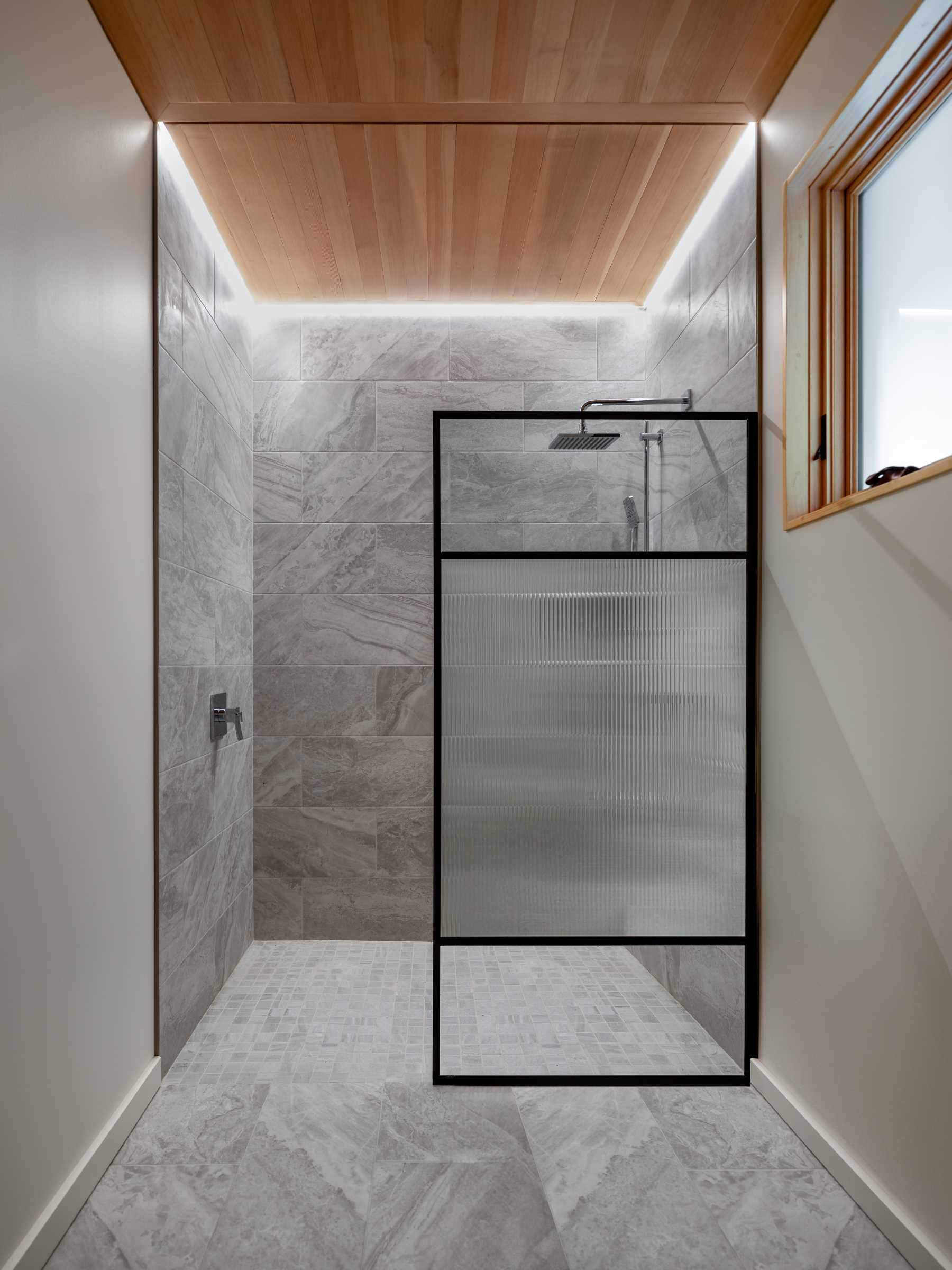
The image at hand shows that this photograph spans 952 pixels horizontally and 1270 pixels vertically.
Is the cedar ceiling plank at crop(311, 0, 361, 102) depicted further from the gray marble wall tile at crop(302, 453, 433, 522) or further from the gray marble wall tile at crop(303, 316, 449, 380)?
the gray marble wall tile at crop(302, 453, 433, 522)

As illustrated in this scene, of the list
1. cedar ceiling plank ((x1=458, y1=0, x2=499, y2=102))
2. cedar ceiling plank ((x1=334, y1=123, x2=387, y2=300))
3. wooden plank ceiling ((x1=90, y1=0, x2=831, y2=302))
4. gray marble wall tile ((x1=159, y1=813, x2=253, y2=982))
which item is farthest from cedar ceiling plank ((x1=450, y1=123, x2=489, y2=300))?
gray marble wall tile ((x1=159, y1=813, x2=253, y2=982))

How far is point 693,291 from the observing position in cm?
286

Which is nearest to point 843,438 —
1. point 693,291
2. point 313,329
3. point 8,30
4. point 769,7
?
point 769,7

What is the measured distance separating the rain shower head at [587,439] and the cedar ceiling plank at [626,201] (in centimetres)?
89

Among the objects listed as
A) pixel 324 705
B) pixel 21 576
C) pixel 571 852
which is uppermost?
pixel 21 576

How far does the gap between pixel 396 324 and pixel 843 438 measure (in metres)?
2.13

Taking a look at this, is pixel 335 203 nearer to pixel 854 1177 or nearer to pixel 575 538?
pixel 575 538

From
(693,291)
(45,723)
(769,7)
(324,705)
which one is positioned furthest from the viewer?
(324,705)

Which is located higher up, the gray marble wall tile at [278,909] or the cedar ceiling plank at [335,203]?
the cedar ceiling plank at [335,203]

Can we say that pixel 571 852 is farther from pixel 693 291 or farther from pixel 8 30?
pixel 8 30

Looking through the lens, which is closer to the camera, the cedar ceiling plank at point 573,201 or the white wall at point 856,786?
the white wall at point 856,786

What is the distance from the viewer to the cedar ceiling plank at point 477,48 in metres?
1.88

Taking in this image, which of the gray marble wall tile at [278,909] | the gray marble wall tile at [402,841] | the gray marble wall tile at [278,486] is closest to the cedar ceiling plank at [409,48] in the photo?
the gray marble wall tile at [278,486]

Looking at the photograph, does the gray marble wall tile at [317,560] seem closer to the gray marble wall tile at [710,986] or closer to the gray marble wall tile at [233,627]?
the gray marble wall tile at [233,627]
